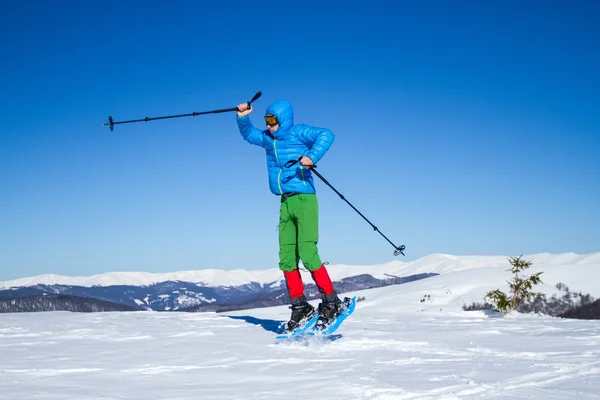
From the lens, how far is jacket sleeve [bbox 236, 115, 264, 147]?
7068 millimetres

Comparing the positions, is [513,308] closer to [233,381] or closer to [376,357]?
[376,357]

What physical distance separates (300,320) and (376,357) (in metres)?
2.20

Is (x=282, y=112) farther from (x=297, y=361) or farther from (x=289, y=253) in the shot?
(x=297, y=361)

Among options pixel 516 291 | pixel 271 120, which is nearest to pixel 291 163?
pixel 271 120

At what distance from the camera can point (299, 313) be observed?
6.40 m

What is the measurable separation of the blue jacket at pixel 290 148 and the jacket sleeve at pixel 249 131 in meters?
0.11

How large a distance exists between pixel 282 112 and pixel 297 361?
378 cm

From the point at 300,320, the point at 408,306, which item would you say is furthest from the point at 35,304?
the point at 300,320

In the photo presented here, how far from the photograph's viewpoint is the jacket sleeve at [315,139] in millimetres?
6367

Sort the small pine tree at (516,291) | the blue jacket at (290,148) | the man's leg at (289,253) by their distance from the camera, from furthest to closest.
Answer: the small pine tree at (516,291), the man's leg at (289,253), the blue jacket at (290,148)

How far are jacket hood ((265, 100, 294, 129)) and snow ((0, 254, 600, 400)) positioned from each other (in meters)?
2.90

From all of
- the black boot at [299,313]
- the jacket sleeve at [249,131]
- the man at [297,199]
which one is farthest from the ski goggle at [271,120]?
the black boot at [299,313]

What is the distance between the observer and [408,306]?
1260 cm

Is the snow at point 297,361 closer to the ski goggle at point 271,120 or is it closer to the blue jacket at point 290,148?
the blue jacket at point 290,148
